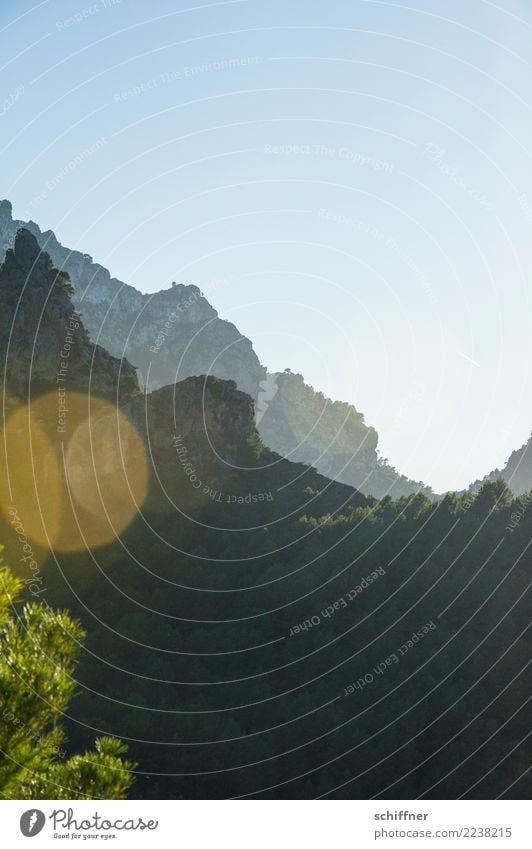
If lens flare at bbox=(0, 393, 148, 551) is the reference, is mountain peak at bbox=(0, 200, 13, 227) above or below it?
above

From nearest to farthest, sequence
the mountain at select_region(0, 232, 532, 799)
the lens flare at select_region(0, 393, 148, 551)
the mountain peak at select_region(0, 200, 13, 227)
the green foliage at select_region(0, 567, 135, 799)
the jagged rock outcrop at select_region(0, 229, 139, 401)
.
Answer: the green foliage at select_region(0, 567, 135, 799) → the mountain at select_region(0, 232, 532, 799) → the lens flare at select_region(0, 393, 148, 551) → the jagged rock outcrop at select_region(0, 229, 139, 401) → the mountain peak at select_region(0, 200, 13, 227)

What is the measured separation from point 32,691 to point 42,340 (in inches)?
3119

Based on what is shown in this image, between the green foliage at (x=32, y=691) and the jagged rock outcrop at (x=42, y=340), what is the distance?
73.2m

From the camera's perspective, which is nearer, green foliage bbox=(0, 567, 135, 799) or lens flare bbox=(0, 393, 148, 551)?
green foliage bbox=(0, 567, 135, 799)

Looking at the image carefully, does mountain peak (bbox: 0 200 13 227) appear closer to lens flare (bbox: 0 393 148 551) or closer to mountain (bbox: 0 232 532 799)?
mountain (bbox: 0 232 532 799)

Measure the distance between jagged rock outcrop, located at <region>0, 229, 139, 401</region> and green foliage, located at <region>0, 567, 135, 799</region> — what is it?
7318cm

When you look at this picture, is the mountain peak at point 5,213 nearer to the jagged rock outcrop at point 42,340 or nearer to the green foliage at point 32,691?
the jagged rock outcrop at point 42,340

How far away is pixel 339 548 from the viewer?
247 feet

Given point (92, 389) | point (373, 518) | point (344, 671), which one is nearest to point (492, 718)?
point (344, 671)

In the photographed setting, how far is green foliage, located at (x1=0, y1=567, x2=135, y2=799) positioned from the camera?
11.6 m

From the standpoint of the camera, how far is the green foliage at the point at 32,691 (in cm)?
1165

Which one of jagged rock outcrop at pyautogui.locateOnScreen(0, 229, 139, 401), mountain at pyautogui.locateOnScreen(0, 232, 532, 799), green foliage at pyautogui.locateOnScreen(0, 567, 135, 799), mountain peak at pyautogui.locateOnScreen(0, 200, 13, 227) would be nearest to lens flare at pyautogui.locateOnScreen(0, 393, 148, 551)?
mountain at pyautogui.locateOnScreen(0, 232, 532, 799)

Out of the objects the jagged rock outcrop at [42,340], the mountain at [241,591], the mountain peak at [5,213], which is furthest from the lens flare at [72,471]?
the mountain peak at [5,213]

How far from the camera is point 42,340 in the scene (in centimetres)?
8488
